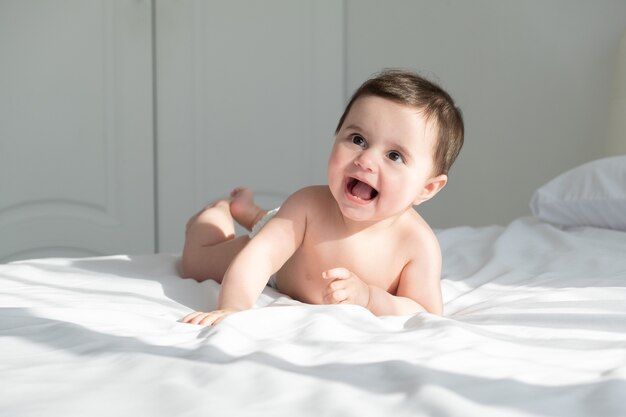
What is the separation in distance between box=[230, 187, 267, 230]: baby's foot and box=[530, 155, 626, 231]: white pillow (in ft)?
2.57

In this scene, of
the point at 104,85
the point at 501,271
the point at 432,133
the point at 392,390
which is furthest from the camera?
the point at 104,85

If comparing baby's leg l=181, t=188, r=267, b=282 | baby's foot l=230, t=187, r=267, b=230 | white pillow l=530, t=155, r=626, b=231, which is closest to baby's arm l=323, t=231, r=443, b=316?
baby's leg l=181, t=188, r=267, b=282

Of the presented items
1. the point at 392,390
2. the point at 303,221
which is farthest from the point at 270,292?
the point at 392,390

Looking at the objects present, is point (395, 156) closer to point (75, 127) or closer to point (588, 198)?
point (588, 198)

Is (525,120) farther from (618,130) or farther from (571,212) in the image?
(571,212)

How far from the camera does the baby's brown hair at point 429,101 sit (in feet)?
3.91

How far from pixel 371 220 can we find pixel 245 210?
471mm

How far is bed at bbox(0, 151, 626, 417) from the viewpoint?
65cm

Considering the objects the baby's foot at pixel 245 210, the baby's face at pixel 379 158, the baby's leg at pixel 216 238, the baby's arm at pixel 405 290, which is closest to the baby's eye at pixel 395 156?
the baby's face at pixel 379 158

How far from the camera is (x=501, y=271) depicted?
4.95ft

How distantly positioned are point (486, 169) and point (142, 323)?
8.09 feet


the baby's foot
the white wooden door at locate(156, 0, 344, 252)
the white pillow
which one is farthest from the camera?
the white wooden door at locate(156, 0, 344, 252)

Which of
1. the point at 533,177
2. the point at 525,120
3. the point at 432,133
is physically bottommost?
the point at 533,177

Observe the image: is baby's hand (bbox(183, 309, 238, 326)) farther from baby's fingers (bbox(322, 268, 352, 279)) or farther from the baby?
baby's fingers (bbox(322, 268, 352, 279))
